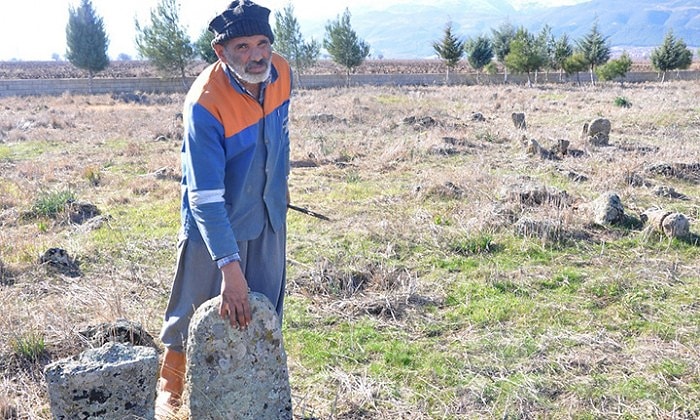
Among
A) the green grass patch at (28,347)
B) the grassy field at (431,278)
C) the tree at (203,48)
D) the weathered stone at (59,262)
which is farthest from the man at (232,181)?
the tree at (203,48)

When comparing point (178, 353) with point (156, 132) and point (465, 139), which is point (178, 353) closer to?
point (465, 139)

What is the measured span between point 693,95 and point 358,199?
2184 cm

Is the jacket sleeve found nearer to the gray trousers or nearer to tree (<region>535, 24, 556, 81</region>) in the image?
the gray trousers

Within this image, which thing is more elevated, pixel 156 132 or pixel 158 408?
pixel 156 132

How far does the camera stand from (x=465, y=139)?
483 inches

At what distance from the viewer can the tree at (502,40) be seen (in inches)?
1972

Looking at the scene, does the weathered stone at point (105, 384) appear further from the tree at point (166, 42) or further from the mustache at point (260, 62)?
the tree at point (166, 42)

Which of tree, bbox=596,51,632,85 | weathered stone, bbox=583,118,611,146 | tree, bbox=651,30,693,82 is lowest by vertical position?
weathered stone, bbox=583,118,611,146

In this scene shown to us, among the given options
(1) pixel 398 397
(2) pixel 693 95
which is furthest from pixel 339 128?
(2) pixel 693 95

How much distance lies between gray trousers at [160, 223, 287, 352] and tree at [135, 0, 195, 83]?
38474 mm

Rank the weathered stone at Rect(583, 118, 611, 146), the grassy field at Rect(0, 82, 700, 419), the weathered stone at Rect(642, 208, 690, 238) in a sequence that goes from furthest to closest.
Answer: the weathered stone at Rect(583, 118, 611, 146), the weathered stone at Rect(642, 208, 690, 238), the grassy field at Rect(0, 82, 700, 419)

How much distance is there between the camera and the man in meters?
2.46

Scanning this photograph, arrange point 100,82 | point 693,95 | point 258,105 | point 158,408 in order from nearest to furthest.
Result: point 258,105 → point 158,408 → point 693,95 → point 100,82

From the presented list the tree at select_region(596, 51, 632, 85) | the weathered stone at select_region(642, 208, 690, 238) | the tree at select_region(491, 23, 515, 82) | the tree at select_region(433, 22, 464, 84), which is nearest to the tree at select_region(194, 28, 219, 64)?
the tree at select_region(433, 22, 464, 84)
